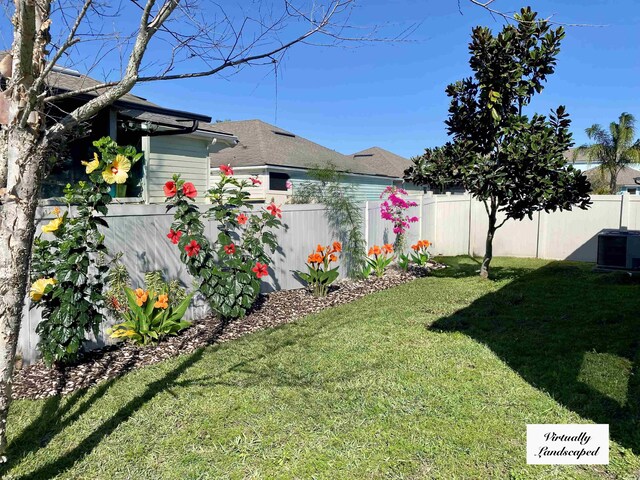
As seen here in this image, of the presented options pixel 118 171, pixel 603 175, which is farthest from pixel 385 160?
pixel 118 171

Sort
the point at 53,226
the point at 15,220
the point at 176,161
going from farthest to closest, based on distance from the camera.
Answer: the point at 176,161 → the point at 53,226 → the point at 15,220

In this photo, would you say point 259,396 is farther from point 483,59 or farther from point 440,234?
point 440,234

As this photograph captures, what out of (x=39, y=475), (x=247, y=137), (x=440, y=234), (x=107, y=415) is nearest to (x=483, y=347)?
(x=107, y=415)

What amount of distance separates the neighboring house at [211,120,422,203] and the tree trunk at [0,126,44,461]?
1085 cm

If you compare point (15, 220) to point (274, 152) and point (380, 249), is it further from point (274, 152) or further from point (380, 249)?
point (274, 152)

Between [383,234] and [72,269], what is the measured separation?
6.70m

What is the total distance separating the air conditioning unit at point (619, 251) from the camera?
8.67 meters

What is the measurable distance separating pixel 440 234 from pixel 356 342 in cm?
850

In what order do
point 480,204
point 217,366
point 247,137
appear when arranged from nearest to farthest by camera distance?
point 217,366, point 480,204, point 247,137

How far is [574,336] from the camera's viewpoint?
198 inches

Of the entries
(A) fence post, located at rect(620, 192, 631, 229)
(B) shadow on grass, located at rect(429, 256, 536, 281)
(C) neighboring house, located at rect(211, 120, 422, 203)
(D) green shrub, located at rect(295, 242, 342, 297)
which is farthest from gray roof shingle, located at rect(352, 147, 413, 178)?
(D) green shrub, located at rect(295, 242, 342, 297)

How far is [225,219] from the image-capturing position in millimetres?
5867

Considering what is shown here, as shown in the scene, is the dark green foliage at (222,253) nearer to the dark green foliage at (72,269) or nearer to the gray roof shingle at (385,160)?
the dark green foliage at (72,269)

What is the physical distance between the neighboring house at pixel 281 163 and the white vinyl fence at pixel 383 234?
2863mm
